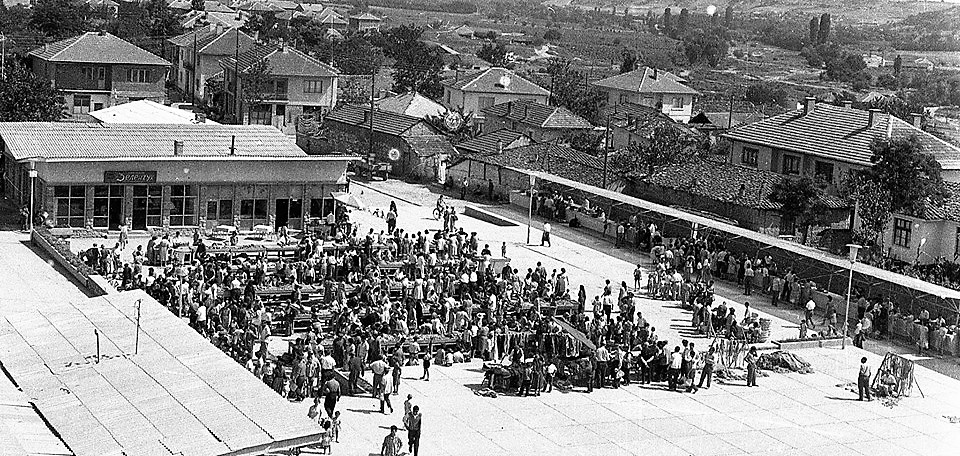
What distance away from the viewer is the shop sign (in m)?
Result: 45.4

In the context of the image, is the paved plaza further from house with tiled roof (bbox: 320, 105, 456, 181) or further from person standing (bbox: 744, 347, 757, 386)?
house with tiled roof (bbox: 320, 105, 456, 181)

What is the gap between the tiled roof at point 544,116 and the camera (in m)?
76.6

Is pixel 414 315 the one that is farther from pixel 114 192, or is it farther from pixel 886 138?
pixel 886 138

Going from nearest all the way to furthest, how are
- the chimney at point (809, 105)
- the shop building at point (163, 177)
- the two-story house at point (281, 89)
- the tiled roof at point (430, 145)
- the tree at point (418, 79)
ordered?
the shop building at point (163, 177) < the chimney at point (809, 105) < the tiled roof at point (430, 145) < the two-story house at point (281, 89) < the tree at point (418, 79)

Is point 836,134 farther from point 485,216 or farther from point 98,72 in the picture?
point 98,72

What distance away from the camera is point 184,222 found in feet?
154

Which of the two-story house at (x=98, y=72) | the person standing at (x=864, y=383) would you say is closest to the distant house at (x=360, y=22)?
the two-story house at (x=98, y=72)

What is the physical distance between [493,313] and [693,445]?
30.7 ft

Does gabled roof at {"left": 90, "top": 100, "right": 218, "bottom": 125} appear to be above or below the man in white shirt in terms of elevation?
above

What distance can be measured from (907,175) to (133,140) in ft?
94.9

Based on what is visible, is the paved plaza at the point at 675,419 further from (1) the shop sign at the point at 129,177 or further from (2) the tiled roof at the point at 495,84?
(2) the tiled roof at the point at 495,84

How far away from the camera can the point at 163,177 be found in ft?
152

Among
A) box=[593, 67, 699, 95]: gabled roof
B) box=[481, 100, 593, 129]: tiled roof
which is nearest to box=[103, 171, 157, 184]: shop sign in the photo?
Result: box=[481, 100, 593, 129]: tiled roof

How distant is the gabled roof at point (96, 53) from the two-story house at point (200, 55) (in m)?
8.31
